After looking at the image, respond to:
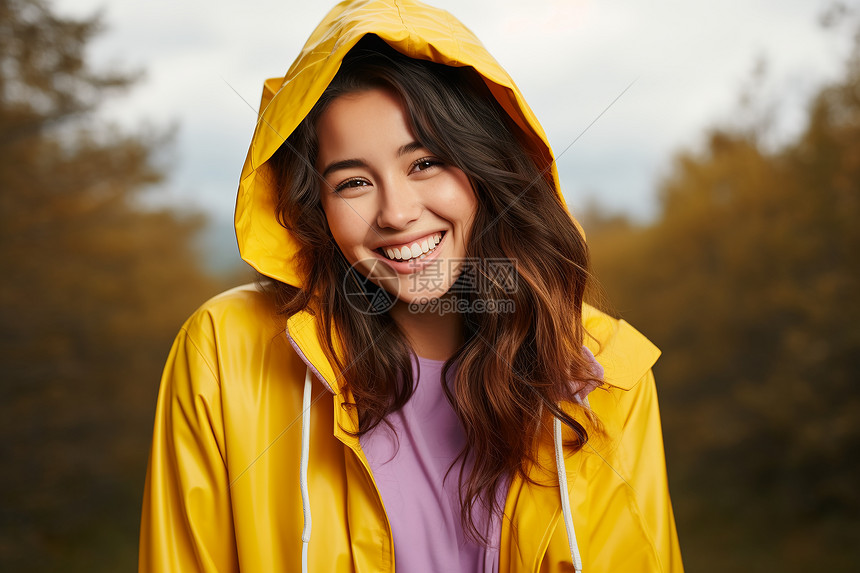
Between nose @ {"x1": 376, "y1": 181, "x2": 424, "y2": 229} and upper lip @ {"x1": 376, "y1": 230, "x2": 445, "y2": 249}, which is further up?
nose @ {"x1": 376, "y1": 181, "x2": 424, "y2": 229}

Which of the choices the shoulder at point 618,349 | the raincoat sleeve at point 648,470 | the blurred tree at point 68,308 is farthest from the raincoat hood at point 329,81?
the blurred tree at point 68,308

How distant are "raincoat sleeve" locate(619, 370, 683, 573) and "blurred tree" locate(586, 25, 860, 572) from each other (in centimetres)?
183

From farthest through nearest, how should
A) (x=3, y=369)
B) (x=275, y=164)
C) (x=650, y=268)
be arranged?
1. (x=650, y=268)
2. (x=3, y=369)
3. (x=275, y=164)

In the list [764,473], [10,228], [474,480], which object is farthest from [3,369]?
[764,473]

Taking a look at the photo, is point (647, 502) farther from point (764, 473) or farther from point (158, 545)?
point (764, 473)

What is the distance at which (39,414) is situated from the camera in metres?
4.62

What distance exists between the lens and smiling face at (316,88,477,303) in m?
Result: 1.43

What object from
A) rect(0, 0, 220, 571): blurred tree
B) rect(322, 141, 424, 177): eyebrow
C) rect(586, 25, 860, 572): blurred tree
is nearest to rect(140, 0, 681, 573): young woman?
rect(322, 141, 424, 177): eyebrow

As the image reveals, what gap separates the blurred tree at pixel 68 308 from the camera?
178 inches

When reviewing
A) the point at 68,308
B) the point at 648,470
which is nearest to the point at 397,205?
the point at 648,470

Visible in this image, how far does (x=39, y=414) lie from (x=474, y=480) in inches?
161

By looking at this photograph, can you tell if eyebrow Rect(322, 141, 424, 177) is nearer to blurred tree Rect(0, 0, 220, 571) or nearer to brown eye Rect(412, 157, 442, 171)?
brown eye Rect(412, 157, 442, 171)

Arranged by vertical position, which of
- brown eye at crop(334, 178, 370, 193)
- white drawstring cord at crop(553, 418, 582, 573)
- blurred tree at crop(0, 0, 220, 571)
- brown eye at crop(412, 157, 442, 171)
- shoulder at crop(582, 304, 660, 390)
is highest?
blurred tree at crop(0, 0, 220, 571)

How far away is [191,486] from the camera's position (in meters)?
1.39
